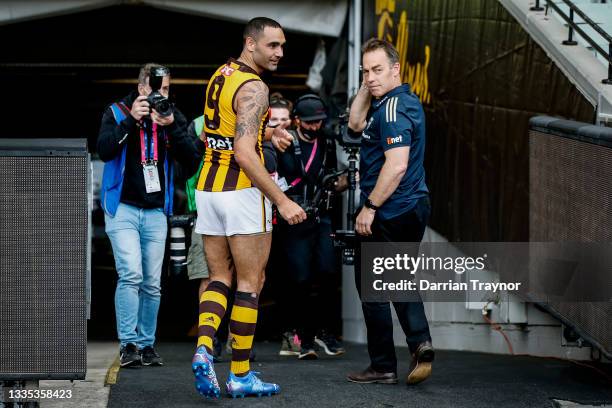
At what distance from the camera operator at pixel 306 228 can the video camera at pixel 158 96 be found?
1.30 meters

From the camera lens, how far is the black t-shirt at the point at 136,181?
305 inches

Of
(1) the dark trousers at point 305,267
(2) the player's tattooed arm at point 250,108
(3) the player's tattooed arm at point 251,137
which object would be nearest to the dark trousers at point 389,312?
(3) the player's tattooed arm at point 251,137

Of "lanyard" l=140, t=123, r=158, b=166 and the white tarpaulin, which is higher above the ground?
the white tarpaulin

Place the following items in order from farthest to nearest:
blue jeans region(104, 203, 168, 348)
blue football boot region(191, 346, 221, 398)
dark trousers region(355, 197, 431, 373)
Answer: blue jeans region(104, 203, 168, 348), dark trousers region(355, 197, 431, 373), blue football boot region(191, 346, 221, 398)

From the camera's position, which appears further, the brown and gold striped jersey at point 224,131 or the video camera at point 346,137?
the video camera at point 346,137

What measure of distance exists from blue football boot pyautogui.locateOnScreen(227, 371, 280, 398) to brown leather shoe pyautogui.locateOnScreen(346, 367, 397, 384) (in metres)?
0.71

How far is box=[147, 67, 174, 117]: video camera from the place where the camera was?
24.8 feet

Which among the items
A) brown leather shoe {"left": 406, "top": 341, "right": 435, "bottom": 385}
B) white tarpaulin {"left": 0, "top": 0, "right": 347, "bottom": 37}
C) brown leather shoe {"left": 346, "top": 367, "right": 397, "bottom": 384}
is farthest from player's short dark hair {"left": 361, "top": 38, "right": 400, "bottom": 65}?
white tarpaulin {"left": 0, "top": 0, "right": 347, "bottom": 37}

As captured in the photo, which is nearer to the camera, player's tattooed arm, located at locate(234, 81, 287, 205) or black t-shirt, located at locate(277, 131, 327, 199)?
player's tattooed arm, located at locate(234, 81, 287, 205)

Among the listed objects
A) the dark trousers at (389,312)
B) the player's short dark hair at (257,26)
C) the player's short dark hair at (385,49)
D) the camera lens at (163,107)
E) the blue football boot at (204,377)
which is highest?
the player's short dark hair at (257,26)

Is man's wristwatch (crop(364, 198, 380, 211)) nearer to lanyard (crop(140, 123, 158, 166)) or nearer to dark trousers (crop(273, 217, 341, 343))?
lanyard (crop(140, 123, 158, 166))

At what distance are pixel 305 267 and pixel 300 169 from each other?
2.50 ft

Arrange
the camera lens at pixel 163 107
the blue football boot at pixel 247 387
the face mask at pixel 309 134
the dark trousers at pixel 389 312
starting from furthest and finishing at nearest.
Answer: the face mask at pixel 309 134 < the camera lens at pixel 163 107 < the dark trousers at pixel 389 312 < the blue football boot at pixel 247 387

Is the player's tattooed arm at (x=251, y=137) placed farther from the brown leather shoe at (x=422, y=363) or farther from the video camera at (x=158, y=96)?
the video camera at (x=158, y=96)
